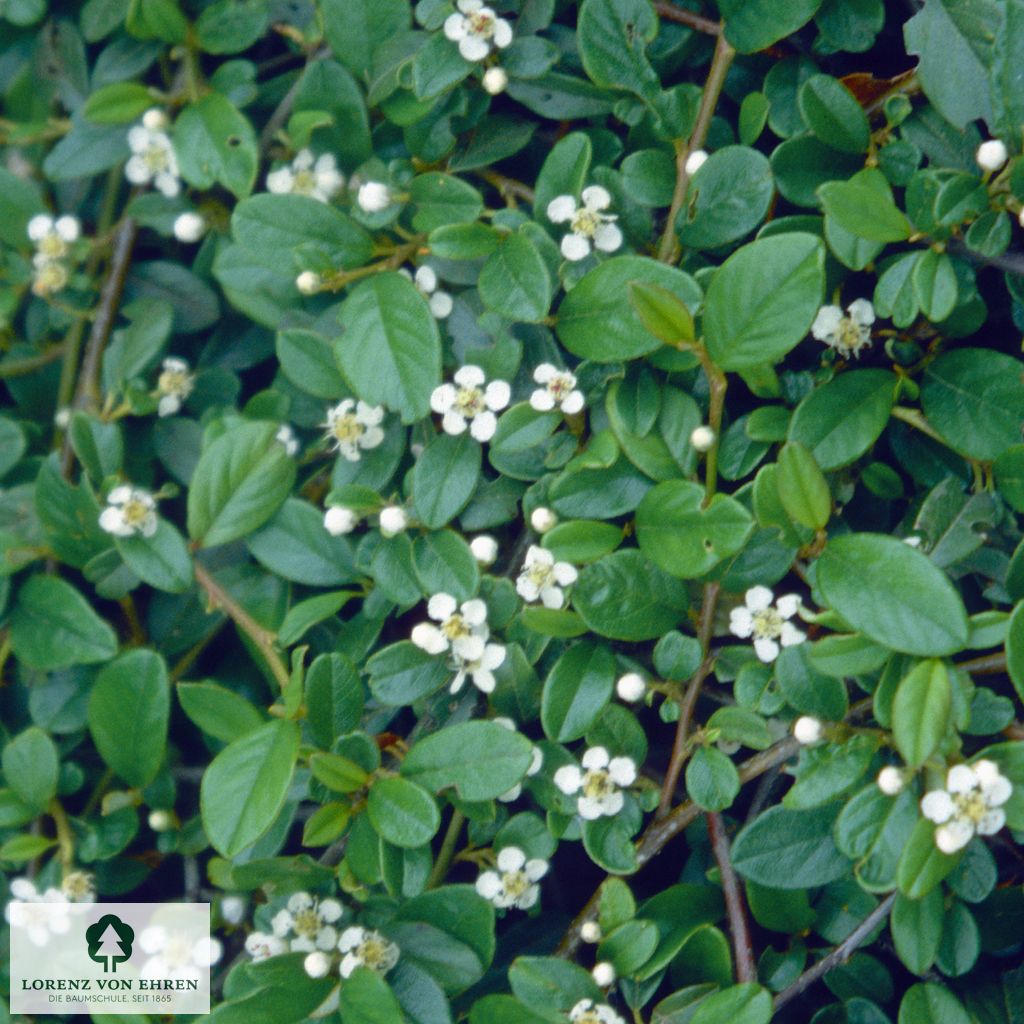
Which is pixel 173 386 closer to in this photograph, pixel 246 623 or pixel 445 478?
pixel 246 623

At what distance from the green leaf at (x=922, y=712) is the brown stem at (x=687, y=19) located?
2.39 feet

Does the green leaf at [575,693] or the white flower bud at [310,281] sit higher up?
the white flower bud at [310,281]

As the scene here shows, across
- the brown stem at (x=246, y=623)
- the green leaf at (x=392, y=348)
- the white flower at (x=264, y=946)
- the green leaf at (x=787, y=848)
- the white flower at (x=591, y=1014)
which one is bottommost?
the white flower at (x=264, y=946)

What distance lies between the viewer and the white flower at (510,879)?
1108 mm

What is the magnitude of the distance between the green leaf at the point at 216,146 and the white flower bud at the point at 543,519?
1.83ft

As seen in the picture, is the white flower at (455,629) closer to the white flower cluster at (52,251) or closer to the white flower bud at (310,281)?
the white flower bud at (310,281)

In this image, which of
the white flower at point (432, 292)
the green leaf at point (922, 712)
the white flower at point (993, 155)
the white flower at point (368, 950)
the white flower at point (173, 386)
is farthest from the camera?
the white flower at point (173, 386)

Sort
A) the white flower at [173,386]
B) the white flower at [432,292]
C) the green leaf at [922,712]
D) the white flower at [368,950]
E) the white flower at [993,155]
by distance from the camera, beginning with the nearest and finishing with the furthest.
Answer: the green leaf at [922,712] → the white flower at [993,155] → the white flower at [368,950] → the white flower at [432,292] → the white flower at [173,386]

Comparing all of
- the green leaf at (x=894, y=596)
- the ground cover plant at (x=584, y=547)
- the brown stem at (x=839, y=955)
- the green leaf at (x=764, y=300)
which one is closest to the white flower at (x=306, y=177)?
the ground cover plant at (x=584, y=547)

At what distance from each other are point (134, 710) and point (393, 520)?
41 centimetres

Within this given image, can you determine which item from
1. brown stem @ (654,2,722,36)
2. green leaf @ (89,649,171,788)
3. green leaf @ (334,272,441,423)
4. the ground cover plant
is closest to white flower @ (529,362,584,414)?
the ground cover plant

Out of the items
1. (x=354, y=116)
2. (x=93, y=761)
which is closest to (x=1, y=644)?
(x=93, y=761)

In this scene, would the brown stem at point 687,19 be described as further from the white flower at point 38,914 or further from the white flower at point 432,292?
the white flower at point 38,914

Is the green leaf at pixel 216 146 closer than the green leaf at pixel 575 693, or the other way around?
the green leaf at pixel 575 693
